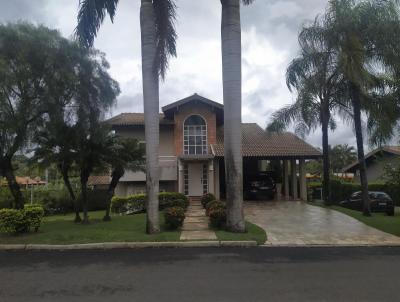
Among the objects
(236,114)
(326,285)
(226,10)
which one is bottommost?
(326,285)

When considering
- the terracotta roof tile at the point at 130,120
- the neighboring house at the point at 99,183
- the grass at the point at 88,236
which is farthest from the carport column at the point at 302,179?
the neighboring house at the point at 99,183

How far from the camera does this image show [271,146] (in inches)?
985

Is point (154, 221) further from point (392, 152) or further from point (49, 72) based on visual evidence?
point (392, 152)

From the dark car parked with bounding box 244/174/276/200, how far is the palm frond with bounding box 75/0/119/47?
1491 centimetres

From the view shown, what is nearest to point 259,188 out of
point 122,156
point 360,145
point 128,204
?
point 360,145

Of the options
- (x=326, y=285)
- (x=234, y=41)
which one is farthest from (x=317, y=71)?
(x=326, y=285)

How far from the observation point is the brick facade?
2456 centimetres

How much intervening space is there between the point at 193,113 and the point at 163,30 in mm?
11746

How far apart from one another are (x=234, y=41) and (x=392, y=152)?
21987 mm

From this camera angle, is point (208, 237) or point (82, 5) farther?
point (82, 5)

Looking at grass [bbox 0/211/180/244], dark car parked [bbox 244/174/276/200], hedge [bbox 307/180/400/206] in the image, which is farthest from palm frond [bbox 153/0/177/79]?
hedge [bbox 307/180/400/206]

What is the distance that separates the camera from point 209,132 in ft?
81.3

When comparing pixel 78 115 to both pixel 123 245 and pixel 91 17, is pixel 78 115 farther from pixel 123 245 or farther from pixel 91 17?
pixel 123 245

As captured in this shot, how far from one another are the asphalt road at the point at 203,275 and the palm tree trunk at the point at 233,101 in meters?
2.38
